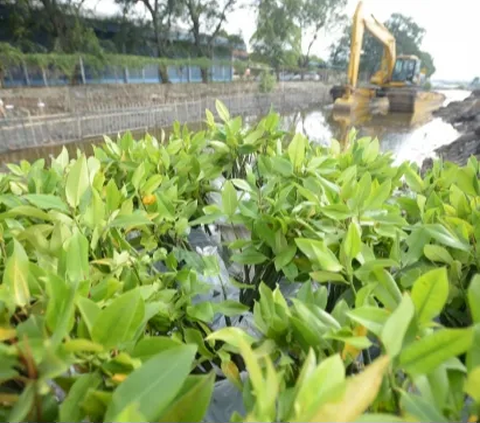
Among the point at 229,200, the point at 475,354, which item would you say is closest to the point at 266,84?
the point at 229,200

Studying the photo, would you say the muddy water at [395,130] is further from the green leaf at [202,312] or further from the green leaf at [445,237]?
the green leaf at [202,312]

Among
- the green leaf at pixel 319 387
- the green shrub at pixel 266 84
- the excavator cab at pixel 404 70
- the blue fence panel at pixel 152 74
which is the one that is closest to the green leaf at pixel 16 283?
the green leaf at pixel 319 387

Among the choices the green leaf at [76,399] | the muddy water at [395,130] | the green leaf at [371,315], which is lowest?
the muddy water at [395,130]

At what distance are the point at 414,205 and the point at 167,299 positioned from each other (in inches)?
26.1

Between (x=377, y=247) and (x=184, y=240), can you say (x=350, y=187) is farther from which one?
(x=184, y=240)

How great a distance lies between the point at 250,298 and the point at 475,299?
1.62 ft

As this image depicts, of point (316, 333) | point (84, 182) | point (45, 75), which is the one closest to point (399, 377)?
point (316, 333)

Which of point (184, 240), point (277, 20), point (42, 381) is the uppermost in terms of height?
point (277, 20)

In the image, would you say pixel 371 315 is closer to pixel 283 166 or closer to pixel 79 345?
pixel 79 345

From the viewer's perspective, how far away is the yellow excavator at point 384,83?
13766 millimetres

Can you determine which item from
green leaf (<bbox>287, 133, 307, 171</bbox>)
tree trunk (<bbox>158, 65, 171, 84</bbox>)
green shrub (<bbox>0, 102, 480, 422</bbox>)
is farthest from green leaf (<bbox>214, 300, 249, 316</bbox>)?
tree trunk (<bbox>158, 65, 171, 84</bbox>)

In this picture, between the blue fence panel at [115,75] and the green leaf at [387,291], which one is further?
the blue fence panel at [115,75]

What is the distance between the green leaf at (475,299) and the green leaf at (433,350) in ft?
0.37

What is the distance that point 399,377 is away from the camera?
0.41m
